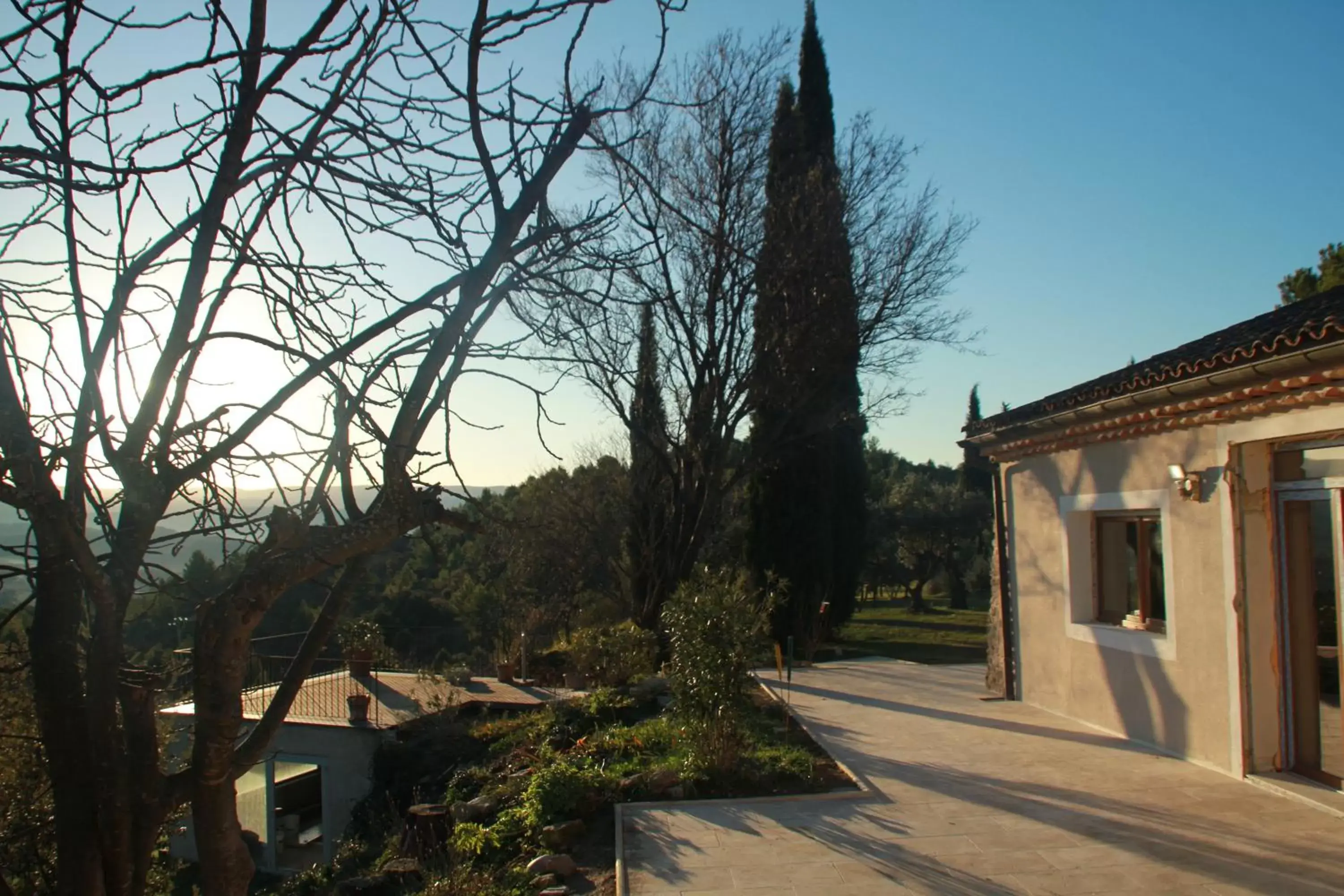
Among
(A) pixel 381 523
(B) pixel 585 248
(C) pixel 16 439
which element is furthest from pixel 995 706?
(C) pixel 16 439

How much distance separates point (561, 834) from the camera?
269 inches

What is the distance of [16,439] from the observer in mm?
2432

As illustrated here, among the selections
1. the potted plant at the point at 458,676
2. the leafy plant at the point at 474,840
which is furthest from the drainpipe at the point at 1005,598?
the potted plant at the point at 458,676

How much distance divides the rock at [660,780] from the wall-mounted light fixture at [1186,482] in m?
4.41

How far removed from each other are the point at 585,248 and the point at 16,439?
78.1 inches

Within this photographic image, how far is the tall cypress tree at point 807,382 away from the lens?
16.5 meters

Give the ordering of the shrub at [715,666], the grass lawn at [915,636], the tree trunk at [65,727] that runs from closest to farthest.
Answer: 1. the tree trunk at [65,727]
2. the shrub at [715,666]
3. the grass lawn at [915,636]

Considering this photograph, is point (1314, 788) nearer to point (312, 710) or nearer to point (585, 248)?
point (585, 248)

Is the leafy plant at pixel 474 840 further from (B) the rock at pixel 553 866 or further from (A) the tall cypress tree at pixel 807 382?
(A) the tall cypress tree at pixel 807 382

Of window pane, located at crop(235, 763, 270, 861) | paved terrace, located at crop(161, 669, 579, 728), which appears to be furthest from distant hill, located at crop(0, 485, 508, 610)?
window pane, located at crop(235, 763, 270, 861)

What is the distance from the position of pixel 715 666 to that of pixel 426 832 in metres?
2.61

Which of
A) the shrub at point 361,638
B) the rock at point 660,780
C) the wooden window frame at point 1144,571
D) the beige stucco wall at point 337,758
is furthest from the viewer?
the shrub at point 361,638

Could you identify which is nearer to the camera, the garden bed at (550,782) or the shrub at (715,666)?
the garden bed at (550,782)

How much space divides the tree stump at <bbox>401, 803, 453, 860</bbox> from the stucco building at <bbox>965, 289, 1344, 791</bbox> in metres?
5.81
